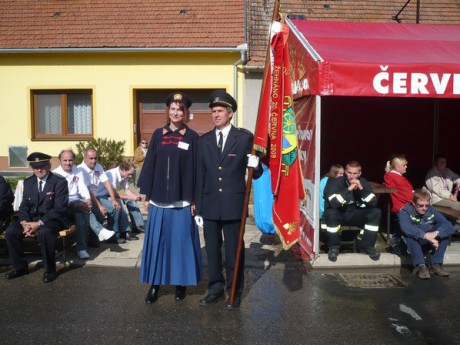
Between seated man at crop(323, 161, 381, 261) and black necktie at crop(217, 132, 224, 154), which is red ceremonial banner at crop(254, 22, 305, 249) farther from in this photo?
seated man at crop(323, 161, 381, 261)

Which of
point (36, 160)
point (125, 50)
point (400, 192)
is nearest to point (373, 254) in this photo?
point (400, 192)

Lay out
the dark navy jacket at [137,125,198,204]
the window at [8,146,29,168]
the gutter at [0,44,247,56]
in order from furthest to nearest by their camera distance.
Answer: the window at [8,146,29,168] < the gutter at [0,44,247,56] < the dark navy jacket at [137,125,198,204]

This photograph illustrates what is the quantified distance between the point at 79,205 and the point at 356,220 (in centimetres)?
342

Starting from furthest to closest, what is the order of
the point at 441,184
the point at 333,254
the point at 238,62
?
the point at 238,62, the point at 441,184, the point at 333,254

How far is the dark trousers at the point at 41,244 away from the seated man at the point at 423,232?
12.9 ft

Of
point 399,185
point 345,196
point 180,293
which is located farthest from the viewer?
point 399,185

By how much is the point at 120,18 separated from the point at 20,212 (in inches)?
372

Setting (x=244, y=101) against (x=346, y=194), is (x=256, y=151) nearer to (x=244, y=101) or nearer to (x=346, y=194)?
(x=346, y=194)

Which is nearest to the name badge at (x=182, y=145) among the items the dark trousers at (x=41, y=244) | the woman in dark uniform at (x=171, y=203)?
the woman in dark uniform at (x=171, y=203)

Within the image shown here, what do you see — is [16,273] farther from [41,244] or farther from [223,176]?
[223,176]

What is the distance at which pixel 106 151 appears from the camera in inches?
517

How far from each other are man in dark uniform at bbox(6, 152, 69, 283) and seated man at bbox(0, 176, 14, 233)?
0.89 feet

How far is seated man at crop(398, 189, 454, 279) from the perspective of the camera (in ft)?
18.9

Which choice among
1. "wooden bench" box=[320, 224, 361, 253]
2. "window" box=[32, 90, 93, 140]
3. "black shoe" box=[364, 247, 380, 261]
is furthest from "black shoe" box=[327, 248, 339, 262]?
"window" box=[32, 90, 93, 140]
